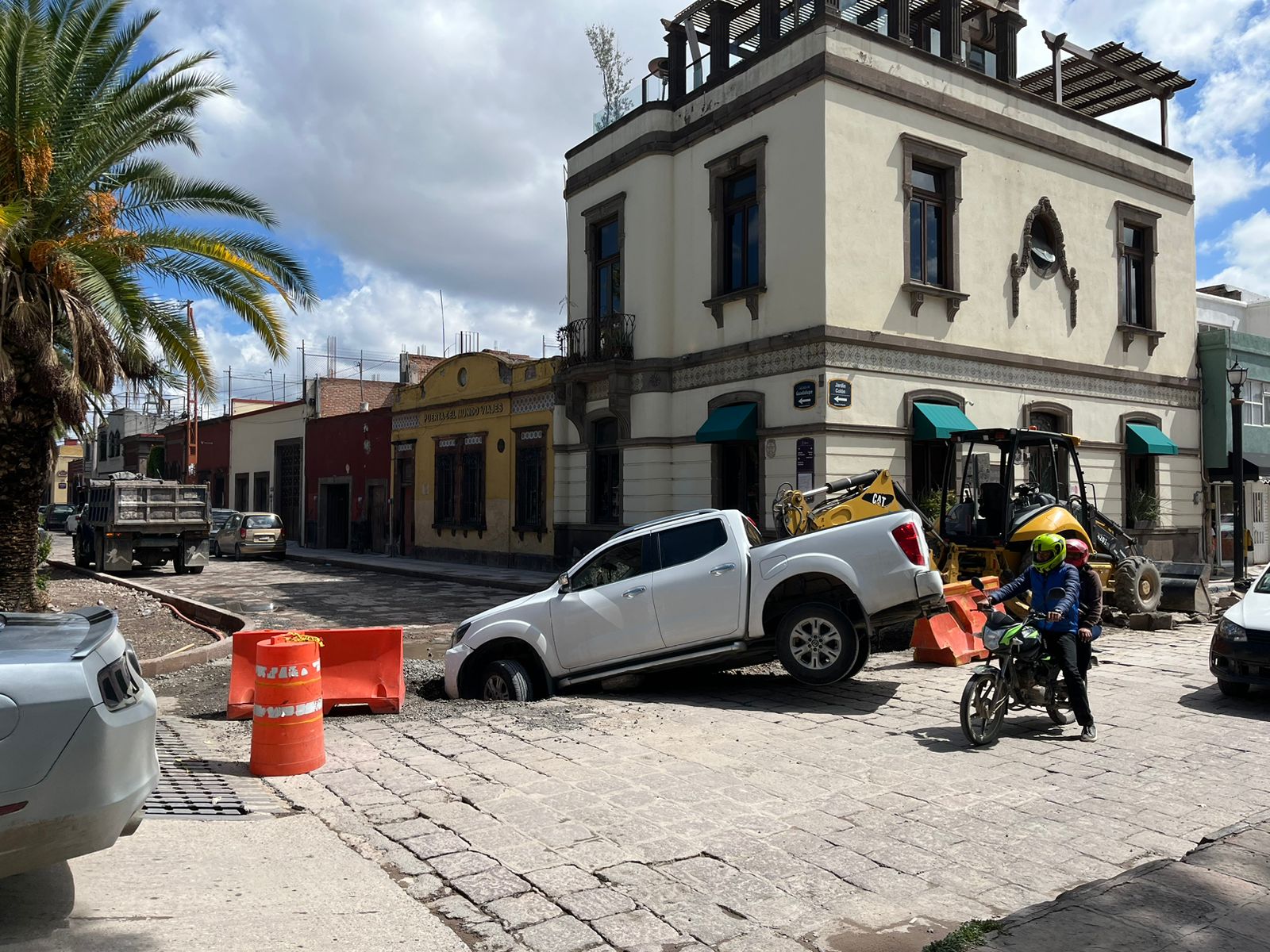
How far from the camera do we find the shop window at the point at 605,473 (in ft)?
75.0

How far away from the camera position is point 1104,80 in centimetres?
2367

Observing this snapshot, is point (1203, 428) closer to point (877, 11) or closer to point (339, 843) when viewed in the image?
point (877, 11)

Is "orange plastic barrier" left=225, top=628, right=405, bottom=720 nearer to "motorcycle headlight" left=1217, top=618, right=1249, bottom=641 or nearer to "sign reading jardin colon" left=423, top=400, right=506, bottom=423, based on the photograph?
"motorcycle headlight" left=1217, top=618, right=1249, bottom=641

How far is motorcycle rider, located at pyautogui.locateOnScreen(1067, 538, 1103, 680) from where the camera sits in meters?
7.91

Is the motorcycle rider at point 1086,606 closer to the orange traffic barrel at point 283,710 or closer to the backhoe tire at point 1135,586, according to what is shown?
the orange traffic barrel at point 283,710

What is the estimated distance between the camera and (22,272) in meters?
12.9

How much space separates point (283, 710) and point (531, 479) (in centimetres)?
1890

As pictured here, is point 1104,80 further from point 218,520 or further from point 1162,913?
point 218,520

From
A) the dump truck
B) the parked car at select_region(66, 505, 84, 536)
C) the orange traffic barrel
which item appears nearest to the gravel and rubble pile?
the dump truck

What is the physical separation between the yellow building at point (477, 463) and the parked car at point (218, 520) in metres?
6.16

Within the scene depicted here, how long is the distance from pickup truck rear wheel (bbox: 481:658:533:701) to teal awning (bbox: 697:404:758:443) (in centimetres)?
985

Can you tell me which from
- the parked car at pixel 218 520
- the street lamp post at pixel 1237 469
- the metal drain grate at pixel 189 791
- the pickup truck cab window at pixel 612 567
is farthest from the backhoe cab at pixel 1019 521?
the parked car at pixel 218 520

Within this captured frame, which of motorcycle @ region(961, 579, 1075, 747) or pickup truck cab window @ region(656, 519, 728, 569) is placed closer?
motorcycle @ region(961, 579, 1075, 747)

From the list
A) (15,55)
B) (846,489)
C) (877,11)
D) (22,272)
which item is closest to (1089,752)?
(846,489)
